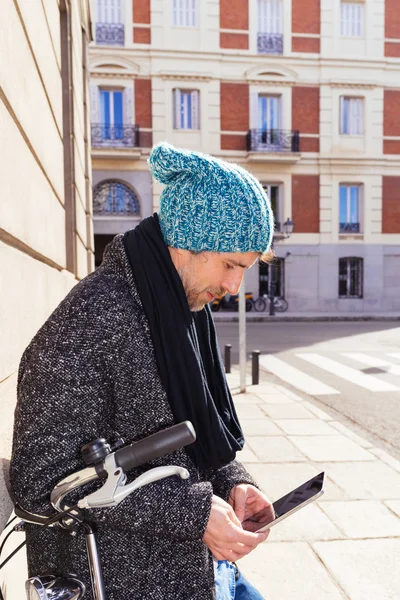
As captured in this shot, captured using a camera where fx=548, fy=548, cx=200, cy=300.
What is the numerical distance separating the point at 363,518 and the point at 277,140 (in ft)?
65.8

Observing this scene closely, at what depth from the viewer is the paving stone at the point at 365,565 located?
2.85 meters

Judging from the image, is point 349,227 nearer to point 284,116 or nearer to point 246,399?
point 284,116

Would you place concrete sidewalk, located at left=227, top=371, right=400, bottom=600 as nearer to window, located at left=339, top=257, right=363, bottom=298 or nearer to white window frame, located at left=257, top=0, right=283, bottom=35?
window, located at left=339, top=257, right=363, bottom=298

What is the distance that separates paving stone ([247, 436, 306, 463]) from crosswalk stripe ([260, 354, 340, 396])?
2441 millimetres

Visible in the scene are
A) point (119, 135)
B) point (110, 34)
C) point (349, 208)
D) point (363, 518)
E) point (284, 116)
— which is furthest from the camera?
point (349, 208)

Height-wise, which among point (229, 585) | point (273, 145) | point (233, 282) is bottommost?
point (229, 585)

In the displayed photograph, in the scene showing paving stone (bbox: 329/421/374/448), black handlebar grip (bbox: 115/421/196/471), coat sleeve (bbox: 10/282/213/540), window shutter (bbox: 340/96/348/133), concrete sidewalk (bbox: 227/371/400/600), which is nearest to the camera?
black handlebar grip (bbox: 115/421/196/471)

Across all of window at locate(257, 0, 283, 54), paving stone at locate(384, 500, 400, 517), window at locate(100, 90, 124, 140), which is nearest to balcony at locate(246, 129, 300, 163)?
window at locate(257, 0, 283, 54)

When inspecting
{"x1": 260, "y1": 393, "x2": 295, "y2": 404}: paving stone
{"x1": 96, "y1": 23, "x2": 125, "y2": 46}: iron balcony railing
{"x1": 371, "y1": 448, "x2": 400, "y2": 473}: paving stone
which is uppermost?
{"x1": 96, "y1": 23, "x2": 125, "y2": 46}: iron balcony railing

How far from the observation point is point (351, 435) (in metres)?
5.64

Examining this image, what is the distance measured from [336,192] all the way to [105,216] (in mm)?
9374

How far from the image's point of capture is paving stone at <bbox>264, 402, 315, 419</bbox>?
632 cm

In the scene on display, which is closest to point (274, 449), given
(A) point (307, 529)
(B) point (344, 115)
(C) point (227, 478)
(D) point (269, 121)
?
(A) point (307, 529)

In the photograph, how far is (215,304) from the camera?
21.9m
